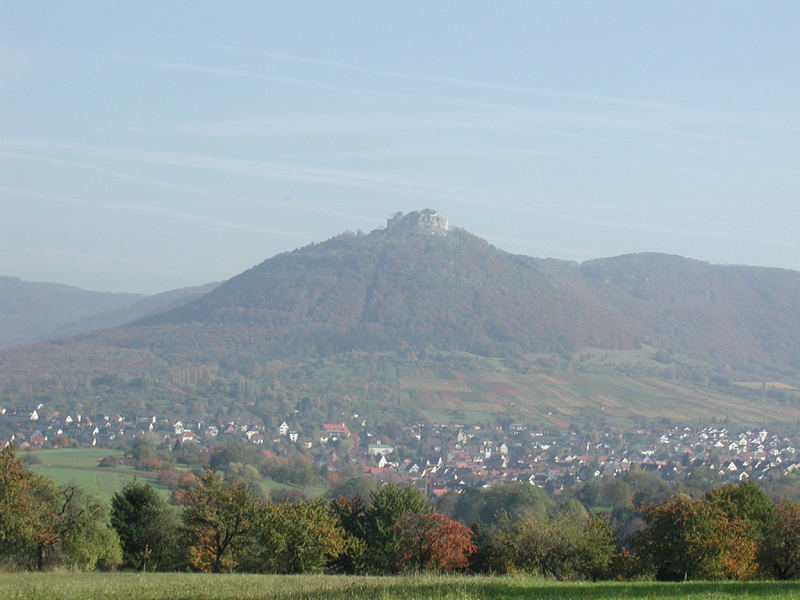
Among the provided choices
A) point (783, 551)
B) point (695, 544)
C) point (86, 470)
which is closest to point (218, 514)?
Answer: point (695, 544)

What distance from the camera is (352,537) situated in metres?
35.2

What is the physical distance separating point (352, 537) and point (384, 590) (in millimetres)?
21182

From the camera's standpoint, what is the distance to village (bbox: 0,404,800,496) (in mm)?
102000

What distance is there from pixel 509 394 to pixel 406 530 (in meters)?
126

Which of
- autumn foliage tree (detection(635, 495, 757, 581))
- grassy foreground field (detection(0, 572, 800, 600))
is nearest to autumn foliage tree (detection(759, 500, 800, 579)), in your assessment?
autumn foliage tree (detection(635, 495, 757, 581))

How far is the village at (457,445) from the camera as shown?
102 meters

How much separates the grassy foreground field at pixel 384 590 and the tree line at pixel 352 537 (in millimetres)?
9472

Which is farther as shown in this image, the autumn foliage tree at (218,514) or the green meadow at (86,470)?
the green meadow at (86,470)

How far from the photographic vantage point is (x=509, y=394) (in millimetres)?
156125

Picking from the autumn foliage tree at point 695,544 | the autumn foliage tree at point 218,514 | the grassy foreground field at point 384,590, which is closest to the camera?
the grassy foreground field at point 384,590

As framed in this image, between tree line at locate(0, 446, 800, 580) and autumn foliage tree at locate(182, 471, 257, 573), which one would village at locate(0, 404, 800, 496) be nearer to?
tree line at locate(0, 446, 800, 580)

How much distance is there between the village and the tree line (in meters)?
55.6

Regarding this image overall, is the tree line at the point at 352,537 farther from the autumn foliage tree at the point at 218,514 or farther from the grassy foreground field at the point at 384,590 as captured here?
the grassy foreground field at the point at 384,590

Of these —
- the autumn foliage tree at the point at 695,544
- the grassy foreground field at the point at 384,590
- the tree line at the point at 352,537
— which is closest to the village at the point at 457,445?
the tree line at the point at 352,537
